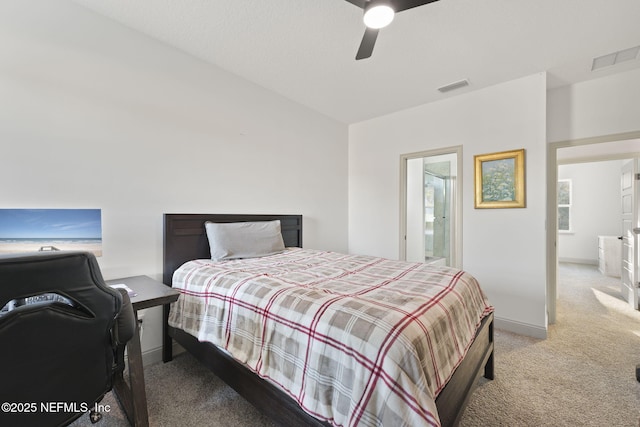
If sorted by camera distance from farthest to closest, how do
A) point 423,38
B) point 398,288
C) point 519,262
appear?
1. point 519,262
2. point 423,38
3. point 398,288

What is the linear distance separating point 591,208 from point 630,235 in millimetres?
3306

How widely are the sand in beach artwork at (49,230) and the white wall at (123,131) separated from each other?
0.06 m

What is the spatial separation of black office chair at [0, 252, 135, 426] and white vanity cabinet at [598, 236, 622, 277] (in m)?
7.59

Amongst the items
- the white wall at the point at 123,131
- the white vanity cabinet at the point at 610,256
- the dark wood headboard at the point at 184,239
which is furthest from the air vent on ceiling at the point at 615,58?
the white vanity cabinet at the point at 610,256

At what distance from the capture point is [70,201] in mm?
1934

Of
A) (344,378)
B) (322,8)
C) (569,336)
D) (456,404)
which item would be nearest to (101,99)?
(322,8)

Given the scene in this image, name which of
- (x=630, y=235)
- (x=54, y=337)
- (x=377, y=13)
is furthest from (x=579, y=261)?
(x=54, y=337)

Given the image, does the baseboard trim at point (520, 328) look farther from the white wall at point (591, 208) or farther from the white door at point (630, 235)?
the white wall at point (591, 208)

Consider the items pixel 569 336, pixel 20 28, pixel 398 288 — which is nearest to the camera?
pixel 398 288

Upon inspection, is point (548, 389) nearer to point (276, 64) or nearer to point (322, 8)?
point (322, 8)

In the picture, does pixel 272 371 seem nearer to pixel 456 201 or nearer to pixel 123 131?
pixel 123 131

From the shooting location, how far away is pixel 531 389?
1.91 metres

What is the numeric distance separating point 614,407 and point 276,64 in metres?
3.75

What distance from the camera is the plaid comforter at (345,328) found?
1.01 metres
